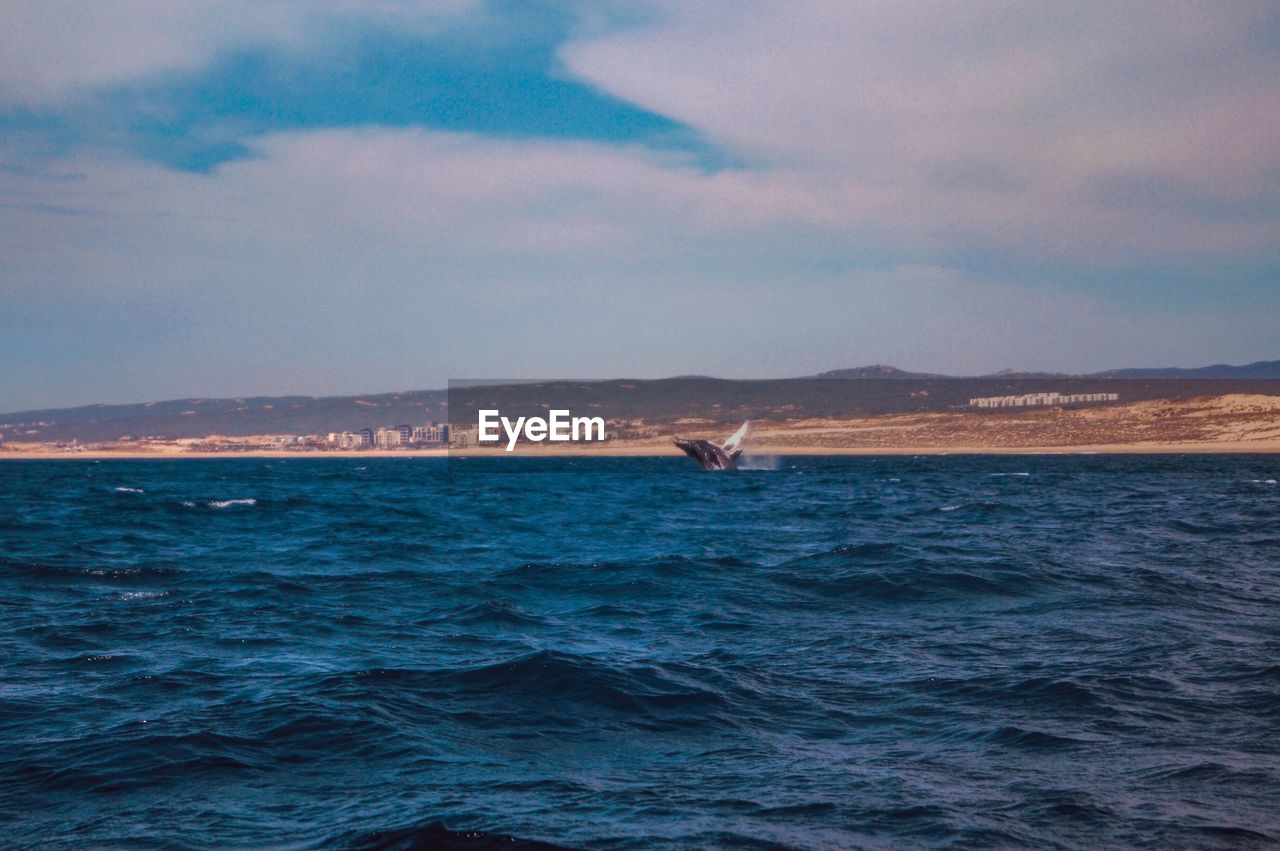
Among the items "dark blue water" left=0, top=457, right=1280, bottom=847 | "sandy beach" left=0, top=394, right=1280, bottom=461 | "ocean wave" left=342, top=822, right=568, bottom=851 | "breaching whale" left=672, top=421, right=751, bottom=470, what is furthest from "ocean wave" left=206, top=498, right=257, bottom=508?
"sandy beach" left=0, top=394, right=1280, bottom=461

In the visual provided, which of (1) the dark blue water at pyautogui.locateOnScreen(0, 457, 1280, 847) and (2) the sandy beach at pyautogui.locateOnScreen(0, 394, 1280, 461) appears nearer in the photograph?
(1) the dark blue water at pyautogui.locateOnScreen(0, 457, 1280, 847)

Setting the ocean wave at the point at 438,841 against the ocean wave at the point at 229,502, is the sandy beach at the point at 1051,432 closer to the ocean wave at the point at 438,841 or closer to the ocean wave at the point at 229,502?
the ocean wave at the point at 229,502

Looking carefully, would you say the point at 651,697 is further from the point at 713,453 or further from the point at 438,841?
the point at 713,453

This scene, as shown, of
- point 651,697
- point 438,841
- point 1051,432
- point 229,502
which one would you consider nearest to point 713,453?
point 229,502

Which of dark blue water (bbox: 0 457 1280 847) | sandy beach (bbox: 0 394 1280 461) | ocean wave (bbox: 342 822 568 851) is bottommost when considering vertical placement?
sandy beach (bbox: 0 394 1280 461)

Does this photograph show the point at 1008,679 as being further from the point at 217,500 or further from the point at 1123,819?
the point at 217,500

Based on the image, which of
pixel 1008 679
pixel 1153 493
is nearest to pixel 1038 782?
pixel 1008 679

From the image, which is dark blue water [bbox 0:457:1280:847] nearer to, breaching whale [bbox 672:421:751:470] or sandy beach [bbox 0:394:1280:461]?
breaching whale [bbox 672:421:751:470]

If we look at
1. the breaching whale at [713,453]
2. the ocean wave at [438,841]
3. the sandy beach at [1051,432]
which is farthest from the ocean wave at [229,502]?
the sandy beach at [1051,432]
